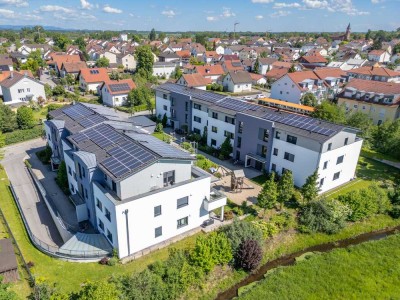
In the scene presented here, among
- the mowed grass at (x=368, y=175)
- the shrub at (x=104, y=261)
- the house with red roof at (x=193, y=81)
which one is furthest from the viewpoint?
the house with red roof at (x=193, y=81)

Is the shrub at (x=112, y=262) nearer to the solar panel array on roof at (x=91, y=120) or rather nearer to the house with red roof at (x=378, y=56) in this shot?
the solar panel array on roof at (x=91, y=120)

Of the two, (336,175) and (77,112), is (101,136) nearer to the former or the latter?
(77,112)

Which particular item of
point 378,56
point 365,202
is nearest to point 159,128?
point 365,202

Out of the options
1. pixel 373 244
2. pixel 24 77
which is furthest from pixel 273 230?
pixel 24 77

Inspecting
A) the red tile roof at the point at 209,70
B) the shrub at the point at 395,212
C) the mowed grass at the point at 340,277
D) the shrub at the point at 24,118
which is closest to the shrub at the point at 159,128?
the shrub at the point at 24,118

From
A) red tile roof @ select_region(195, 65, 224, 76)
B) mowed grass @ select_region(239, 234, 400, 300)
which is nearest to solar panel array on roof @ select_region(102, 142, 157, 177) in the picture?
mowed grass @ select_region(239, 234, 400, 300)

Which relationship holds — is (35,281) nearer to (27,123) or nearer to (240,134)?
(240,134)
